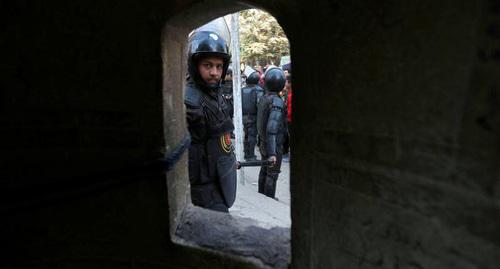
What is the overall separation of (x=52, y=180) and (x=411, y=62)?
4.59 feet

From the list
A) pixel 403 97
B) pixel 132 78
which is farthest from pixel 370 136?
pixel 132 78

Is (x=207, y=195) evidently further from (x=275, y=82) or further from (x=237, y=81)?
(x=275, y=82)

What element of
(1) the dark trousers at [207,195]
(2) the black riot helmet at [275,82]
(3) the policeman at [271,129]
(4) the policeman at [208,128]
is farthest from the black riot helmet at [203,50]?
(2) the black riot helmet at [275,82]

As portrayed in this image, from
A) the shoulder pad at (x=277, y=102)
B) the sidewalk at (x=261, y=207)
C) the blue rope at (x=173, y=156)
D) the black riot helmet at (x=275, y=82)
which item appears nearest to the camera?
the blue rope at (x=173, y=156)

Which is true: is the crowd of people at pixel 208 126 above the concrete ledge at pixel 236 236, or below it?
above

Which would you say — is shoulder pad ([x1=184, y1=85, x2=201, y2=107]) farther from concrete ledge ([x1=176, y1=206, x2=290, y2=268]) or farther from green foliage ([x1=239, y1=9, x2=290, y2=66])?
green foliage ([x1=239, y1=9, x2=290, y2=66])

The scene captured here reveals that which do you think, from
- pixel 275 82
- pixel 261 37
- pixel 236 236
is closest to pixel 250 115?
pixel 275 82

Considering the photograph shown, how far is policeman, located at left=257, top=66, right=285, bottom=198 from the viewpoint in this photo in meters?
4.19

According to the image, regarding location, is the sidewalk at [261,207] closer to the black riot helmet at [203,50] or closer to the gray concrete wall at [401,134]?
the black riot helmet at [203,50]

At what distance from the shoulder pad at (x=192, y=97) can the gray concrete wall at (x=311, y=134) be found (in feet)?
1.83

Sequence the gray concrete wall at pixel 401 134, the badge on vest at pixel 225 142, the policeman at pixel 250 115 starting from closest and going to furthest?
1. the gray concrete wall at pixel 401 134
2. the badge on vest at pixel 225 142
3. the policeman at pixel 250 115

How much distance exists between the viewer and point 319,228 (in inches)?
48.4

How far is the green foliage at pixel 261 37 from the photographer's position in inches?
555

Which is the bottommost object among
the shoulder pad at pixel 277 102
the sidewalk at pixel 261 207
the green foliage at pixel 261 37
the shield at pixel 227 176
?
the sidewalk at pixel 261 207
